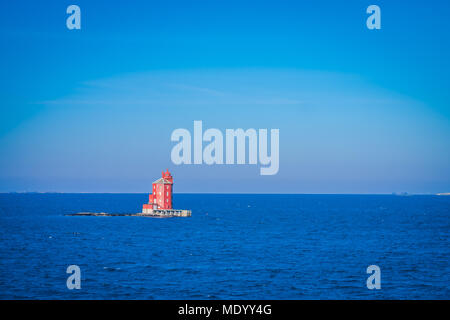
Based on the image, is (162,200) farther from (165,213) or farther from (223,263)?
(223,263)

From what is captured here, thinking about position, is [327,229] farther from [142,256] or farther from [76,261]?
[76,261]

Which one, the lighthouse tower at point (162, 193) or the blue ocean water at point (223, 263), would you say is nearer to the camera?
the blue ocean water at point (223, 263)

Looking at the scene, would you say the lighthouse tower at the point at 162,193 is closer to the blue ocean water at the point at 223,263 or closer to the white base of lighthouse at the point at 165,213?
the white base of lighthouse at the point at 165,213

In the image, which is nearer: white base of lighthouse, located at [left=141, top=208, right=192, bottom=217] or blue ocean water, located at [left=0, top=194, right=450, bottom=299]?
blue ocean water, located at [left=0, top=194, right=450, bottom=299]

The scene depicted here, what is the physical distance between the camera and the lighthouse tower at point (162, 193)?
11901 centimetres

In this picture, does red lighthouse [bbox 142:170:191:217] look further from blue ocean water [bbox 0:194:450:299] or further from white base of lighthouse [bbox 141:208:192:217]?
blue ocean water [bbox 0:194:450:299]

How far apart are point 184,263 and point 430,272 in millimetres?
26375

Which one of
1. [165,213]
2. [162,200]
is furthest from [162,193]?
[165,213]

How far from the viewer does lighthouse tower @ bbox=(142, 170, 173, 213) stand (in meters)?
119

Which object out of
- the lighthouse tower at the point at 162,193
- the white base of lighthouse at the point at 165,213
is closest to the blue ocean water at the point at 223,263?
the lighthouse tower at the point at 162,193

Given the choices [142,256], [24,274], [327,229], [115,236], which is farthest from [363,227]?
[24,274]

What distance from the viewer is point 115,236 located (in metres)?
82.9

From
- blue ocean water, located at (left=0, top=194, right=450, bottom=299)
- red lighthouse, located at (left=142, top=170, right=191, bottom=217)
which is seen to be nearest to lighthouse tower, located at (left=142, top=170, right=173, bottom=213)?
red lighthouse, located at (left=142, top=170, right=191, bottom=217)
